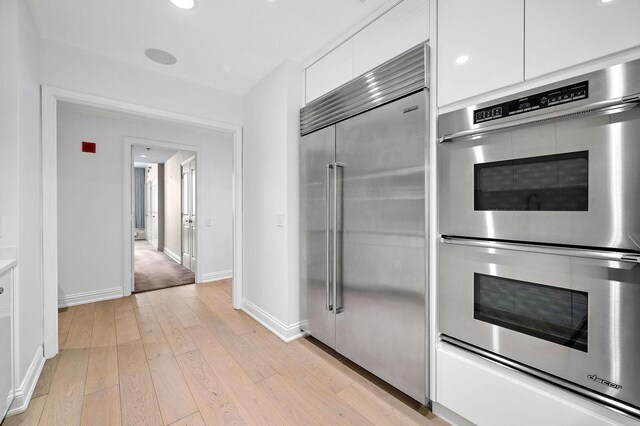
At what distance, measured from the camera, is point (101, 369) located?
207cm

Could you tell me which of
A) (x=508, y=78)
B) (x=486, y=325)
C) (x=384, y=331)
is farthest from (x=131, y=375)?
(x=508, y=78)

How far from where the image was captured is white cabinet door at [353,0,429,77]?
1.62 metres

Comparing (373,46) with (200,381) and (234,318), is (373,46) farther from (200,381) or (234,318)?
(234,318)

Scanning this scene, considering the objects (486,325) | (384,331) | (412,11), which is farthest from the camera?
(384,331)

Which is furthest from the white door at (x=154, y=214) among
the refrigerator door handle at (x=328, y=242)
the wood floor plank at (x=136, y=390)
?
the refrigerator door handle at (x=328, y=242)

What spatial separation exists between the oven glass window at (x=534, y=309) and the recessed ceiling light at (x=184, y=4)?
2.37 m

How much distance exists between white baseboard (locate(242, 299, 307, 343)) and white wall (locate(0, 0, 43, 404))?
1.68 meters

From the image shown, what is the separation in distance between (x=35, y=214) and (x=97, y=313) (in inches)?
65.3

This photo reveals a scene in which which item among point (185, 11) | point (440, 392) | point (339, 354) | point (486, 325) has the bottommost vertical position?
point (339, 354)

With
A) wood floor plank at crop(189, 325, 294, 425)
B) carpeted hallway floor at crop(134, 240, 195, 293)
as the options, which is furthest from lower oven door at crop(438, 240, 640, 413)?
carpeted hallway floor at crop(134, 240, 195, 293)

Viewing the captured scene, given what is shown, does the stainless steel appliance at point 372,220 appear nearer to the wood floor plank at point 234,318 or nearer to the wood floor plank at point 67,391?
the wood floor plank at point 234,318

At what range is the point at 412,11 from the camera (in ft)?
5.43

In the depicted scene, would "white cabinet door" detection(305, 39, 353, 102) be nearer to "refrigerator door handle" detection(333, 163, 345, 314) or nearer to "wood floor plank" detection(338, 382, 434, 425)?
"refrigerator door handle" detection(333, 163, 345, 314)

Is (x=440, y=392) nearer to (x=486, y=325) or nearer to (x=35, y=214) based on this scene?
(x=486, y=325)
